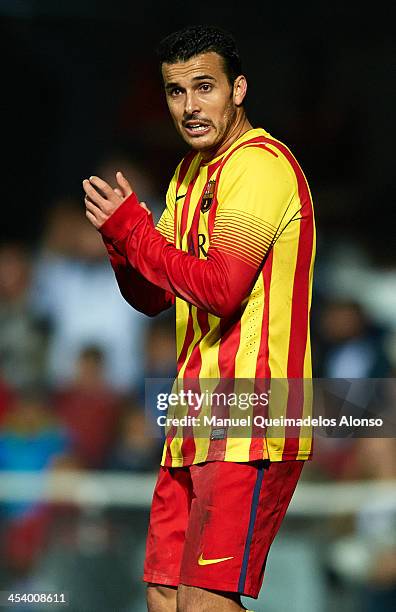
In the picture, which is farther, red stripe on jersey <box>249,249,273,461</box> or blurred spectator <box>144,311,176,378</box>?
blurred spectator <box>144,311,176,378</box>

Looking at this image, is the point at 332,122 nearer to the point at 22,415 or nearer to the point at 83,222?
the point at 83,222

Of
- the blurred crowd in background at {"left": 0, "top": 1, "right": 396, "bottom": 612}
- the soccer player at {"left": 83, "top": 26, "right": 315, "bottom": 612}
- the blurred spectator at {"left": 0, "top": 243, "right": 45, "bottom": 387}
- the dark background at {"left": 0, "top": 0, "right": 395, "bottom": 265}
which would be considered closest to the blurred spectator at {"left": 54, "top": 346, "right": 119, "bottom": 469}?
the blurred crowd in background at {"left": 0, "top": 1, "right": 396, "bottom": 612}

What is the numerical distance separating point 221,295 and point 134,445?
1.85m

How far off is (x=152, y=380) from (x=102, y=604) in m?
0.79

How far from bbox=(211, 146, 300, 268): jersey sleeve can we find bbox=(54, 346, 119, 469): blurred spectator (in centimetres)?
Result: 172

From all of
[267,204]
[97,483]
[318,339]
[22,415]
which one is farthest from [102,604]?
[267,204]

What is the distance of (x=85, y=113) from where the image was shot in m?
4.35

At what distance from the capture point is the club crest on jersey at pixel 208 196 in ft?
9.27

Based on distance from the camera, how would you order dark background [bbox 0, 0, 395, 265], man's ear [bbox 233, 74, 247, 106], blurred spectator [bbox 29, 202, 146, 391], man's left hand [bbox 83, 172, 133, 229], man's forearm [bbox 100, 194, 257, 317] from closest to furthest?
man's forearm [bbox 100, 194, 257, 317] < man's left hand [bbox 83, 172, 133, 229] < man's ear [bbox 233, 74, 247, 106] < dark background [bbox 0, 0, 395, 265] < blurred spectator [bbox 29, 202, 146, 391]

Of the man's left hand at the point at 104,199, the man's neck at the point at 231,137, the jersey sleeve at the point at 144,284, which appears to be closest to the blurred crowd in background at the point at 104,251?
the jersey sleeve at the point at 144,284

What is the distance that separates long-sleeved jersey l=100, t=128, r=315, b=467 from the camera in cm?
266

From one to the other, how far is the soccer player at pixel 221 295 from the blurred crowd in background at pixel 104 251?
55.3 inches

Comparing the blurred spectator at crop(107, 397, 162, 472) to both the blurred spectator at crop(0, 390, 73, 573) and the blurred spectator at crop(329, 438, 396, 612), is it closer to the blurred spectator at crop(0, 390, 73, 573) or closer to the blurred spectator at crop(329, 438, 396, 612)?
the blurred spectator at crop(0, 390, 73, 573)

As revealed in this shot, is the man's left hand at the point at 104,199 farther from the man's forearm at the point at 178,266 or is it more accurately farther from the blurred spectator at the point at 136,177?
the blurred spectator at the point at 136,177
